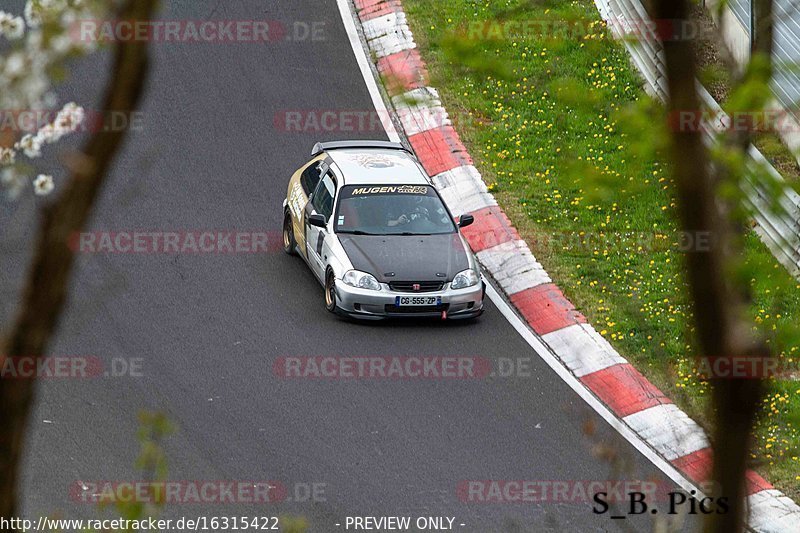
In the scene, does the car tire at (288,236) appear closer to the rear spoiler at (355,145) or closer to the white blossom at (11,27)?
the rear spoiler at (355,145)

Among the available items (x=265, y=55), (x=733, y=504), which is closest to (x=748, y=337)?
(x=733, y=504)

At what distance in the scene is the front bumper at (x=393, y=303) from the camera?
12.5m

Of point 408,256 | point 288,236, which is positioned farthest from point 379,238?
point 288,236

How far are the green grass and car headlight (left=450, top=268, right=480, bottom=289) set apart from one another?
1.14m

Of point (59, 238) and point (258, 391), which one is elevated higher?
point (59, 238)

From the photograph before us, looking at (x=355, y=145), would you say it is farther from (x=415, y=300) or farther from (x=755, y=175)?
(x=755, y=175)

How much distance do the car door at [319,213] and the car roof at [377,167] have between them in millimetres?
187

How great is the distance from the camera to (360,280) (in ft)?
41.1

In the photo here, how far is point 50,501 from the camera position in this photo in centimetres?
959

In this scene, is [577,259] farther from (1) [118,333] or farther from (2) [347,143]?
(1) [118,333]

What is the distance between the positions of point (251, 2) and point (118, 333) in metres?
8.10

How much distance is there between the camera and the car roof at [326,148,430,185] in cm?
1368

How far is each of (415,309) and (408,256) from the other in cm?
63

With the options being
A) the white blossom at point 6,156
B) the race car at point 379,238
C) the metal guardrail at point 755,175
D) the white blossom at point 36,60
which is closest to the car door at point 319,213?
the race car at point 379,238
